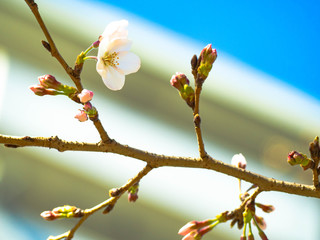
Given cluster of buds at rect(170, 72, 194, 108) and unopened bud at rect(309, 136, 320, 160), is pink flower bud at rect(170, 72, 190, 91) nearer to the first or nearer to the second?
cluster of buds at rect(170, 72, 194, 108)

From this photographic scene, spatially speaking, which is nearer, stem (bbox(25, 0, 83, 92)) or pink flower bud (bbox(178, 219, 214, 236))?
stem (bbox(25, 0, 83, 92))

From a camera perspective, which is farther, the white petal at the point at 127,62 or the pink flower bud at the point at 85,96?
the white petal at the point at 127,62

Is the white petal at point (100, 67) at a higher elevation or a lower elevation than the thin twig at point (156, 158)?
higher

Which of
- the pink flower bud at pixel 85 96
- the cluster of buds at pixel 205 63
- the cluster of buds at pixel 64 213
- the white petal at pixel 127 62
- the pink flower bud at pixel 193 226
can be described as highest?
the white petal at pixel 127 62

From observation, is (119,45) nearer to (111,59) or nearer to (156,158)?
(111,59)

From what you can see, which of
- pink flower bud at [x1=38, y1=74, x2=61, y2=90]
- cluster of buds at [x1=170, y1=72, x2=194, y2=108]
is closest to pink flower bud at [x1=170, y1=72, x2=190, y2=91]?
cluster of buds at [x1=170, y1=72, x2=194, y2=108]

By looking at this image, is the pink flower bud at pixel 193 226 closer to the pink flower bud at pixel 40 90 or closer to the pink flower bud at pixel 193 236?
the pink flower bud at pixel 193 236

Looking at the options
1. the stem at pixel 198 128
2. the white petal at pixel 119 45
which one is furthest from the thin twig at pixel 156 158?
the white petal at pixel 119 45
